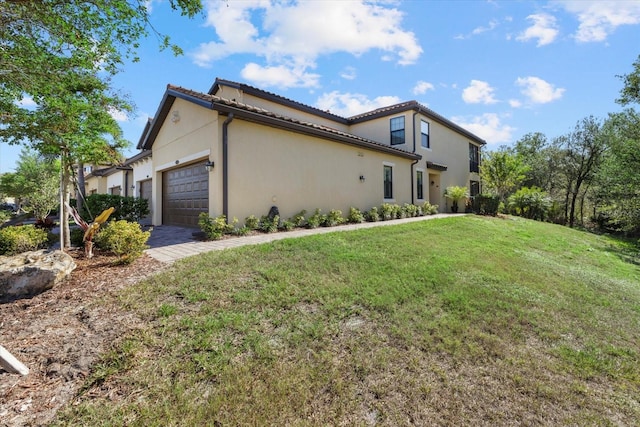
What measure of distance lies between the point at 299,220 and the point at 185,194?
4835 millimetres

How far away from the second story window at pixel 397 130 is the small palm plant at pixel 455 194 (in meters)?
4.80

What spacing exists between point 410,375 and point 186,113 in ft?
36.0

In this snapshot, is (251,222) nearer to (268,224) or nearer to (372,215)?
(268,224)

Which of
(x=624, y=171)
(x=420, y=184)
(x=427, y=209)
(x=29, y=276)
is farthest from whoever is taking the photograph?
(x=420, y=184)

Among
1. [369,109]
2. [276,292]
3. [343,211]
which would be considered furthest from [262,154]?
[369,109]

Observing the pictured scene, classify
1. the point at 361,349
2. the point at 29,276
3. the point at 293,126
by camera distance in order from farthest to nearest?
the point at 293,126 → the point at 29,276 → the point at 361,349

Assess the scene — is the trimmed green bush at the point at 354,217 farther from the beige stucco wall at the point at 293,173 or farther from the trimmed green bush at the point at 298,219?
the trimmed green bush at the point at 298,219

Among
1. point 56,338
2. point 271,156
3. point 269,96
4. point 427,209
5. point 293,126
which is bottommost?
point 56,338

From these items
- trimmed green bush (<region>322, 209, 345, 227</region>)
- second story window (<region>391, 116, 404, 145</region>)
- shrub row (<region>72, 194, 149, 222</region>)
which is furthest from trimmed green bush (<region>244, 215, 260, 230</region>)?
second story window (<region>391, 116, 404, 145</region>)

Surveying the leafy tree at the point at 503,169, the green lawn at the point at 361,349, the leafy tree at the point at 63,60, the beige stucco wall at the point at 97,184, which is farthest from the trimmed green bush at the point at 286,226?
the beige stucco wall at the point at 97,184

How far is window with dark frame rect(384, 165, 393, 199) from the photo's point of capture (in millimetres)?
14656

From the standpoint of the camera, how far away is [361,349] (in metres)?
3.24

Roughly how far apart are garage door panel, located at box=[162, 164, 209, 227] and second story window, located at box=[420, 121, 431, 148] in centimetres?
1299

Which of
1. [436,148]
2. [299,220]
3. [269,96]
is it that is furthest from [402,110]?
[299,220]
